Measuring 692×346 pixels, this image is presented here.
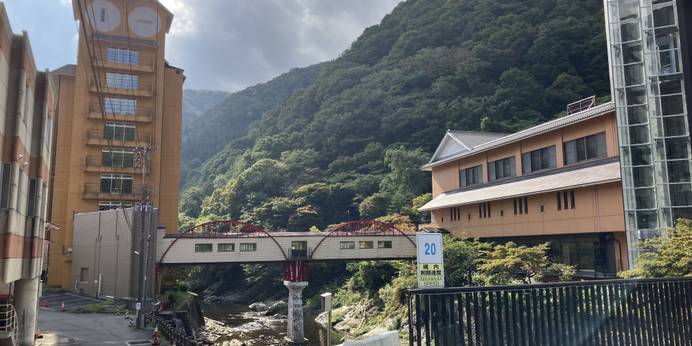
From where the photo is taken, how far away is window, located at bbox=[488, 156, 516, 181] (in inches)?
1437

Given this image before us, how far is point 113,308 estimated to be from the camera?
102 ft

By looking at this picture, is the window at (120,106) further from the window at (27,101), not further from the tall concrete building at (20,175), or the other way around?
the window at (27,101)

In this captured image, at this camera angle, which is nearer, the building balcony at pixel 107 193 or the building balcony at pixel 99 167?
the building balcony at pixel 107 193

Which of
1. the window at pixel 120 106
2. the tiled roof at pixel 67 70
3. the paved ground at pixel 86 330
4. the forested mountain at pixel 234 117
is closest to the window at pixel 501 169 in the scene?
the paved ground at pixel 86 330

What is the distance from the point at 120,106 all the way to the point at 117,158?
4898 millimetres

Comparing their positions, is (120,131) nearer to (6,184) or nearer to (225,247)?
(225,247)

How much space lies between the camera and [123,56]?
4706cm

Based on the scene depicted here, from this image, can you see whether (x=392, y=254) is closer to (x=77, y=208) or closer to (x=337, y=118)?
(x=77, y=208)

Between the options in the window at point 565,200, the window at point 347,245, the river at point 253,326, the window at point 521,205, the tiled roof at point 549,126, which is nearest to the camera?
the tiled roof at point 549,126

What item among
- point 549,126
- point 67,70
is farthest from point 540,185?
point 67,70

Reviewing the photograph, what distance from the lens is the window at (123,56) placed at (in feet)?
153

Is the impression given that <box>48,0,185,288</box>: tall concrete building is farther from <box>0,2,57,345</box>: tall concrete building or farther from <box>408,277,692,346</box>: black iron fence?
<box>408,277,692,346</box>: black iron fence

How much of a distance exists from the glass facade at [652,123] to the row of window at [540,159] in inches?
101

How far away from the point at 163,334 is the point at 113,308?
1064 centimetres
